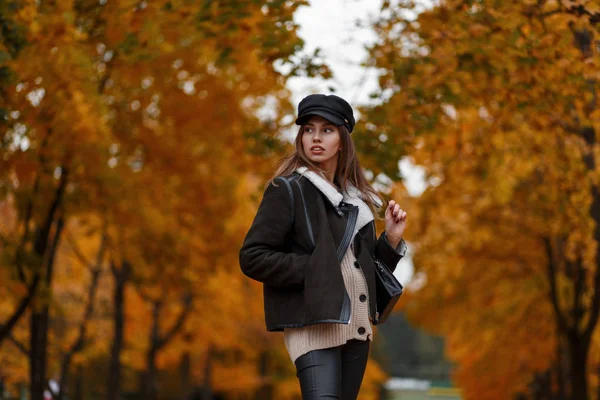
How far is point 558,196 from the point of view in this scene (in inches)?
468

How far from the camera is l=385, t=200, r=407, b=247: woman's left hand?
3881 mm

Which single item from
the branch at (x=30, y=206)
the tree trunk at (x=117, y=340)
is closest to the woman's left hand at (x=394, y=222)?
the branch at (x=30, y=206)

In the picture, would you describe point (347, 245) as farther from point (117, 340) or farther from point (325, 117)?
point (117, 340)

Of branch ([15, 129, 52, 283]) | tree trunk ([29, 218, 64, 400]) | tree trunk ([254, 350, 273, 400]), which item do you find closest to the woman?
branch ([15, 129, 52, 283])

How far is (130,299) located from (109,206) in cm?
1236

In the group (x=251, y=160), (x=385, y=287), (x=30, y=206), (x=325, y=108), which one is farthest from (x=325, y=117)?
(x=251, y=160)

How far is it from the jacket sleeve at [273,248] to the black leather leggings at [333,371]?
0.32 m

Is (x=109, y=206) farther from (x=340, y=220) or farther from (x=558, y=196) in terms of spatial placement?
(x=340, y=220)

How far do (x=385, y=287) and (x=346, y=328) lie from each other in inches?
12.6

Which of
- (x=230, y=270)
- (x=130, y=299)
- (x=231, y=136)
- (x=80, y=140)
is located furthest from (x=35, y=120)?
(x=130, y=299)

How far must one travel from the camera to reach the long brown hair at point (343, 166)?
3.99m

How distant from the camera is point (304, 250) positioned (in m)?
3.82

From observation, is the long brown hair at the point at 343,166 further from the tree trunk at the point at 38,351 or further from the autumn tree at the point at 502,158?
the tree trunk at the point at 38,351

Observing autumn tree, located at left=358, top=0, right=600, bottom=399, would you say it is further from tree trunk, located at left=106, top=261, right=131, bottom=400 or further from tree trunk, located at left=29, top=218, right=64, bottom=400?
tree trunk, located at left=106, top=261, right=131, bottom=400
